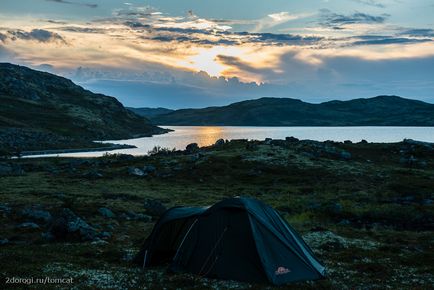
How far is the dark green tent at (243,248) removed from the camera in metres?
19.6

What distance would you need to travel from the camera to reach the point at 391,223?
1510 inches

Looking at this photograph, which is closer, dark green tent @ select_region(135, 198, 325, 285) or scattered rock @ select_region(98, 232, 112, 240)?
dark green tent @ select_region(135, 198, 325, 285)

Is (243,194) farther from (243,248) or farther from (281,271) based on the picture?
(281,271)

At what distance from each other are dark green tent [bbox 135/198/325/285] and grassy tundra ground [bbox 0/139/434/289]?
0.79 meters

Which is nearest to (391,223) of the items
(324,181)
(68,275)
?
(324,181)

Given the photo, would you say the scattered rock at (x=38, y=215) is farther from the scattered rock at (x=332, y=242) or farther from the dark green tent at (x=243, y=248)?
the scattered rock at (x=332, y=242)

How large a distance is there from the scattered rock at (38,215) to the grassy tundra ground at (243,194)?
0.08 metres

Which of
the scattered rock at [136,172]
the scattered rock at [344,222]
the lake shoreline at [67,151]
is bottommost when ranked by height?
the scattered rock at [344,222]

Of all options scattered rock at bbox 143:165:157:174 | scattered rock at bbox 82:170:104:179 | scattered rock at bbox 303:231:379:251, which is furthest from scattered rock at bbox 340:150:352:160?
scattered rock at bbox 303:231:379:251

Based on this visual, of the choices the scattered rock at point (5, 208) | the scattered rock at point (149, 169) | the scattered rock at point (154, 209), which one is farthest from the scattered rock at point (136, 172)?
the scattered rock at point (5, 208)

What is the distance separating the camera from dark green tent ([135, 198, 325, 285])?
19.6 meters

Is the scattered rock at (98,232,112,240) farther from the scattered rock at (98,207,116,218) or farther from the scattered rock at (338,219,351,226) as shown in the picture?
the scattered rock at (338,219,351,226)

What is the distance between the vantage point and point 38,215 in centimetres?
3388

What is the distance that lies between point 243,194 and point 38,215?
2446 cm
